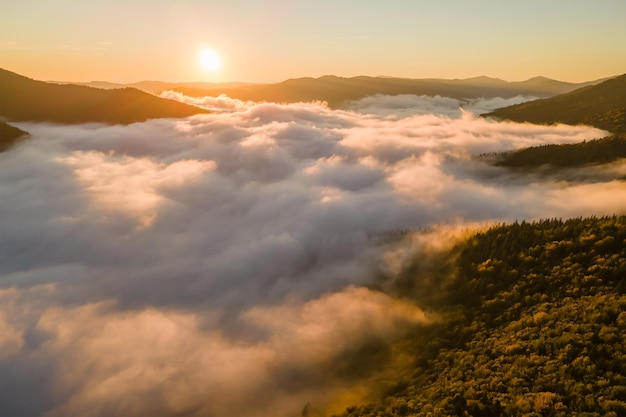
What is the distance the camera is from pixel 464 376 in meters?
30.7

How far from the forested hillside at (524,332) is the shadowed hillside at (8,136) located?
6552 inches

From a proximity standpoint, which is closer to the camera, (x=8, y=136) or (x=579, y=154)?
(x=579, y=154)

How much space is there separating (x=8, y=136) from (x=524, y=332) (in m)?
185

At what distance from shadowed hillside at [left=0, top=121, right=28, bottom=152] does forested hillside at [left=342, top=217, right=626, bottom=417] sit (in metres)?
166

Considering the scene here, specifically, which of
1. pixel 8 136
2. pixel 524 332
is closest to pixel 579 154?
pixel 524 332

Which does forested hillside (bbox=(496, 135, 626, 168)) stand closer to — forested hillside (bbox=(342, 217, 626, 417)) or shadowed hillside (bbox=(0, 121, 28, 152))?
forested hillside (bbox=(342, 217, 626, 417))

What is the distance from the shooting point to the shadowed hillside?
470ft

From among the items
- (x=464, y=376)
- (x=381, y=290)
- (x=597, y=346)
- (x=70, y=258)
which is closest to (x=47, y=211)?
(x=70, y=258)

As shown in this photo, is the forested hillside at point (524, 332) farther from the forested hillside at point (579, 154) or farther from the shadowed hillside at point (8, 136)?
the shadowed hillside at point (8, 136)

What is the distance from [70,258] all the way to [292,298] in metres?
70.4

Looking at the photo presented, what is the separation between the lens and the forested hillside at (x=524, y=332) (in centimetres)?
2430

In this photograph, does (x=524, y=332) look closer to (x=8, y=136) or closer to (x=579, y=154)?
(x=579, y=154)

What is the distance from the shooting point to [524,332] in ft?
108

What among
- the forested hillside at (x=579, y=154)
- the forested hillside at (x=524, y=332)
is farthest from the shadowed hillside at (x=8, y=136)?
the forested hillside at (x=579, y=154)
